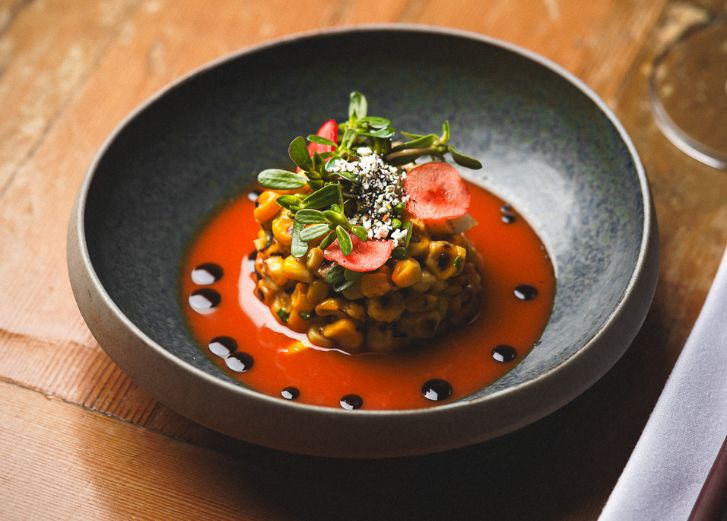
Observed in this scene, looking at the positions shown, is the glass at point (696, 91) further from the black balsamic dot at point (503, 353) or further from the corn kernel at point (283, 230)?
the corn kernel at point (283, 230)

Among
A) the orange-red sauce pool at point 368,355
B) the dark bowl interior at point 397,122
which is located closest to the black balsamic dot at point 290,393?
the orange-red sauce pool at point 368,355

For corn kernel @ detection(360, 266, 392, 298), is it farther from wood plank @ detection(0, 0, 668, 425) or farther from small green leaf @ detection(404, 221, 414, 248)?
wood plank @ detection(0, 0, 668, 425)

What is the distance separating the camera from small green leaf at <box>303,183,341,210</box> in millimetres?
1794

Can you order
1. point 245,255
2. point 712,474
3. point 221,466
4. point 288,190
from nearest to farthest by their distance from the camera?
1. point 712,474
2. point 221,466
3. point 288,190
4. point 245,255

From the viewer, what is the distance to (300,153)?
1850mm

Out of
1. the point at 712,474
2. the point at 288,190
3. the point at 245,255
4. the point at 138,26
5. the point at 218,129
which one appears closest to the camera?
the point at 712,474

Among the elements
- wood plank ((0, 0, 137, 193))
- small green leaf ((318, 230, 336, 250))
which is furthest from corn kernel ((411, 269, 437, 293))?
wood plank ((0, 0, 137, 193))

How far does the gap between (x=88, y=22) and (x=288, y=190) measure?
1359mm

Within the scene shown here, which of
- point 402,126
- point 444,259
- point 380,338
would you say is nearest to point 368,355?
point 380,338

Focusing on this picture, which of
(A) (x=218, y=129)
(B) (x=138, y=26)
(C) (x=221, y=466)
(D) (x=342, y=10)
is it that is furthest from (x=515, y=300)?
(B) (x=138, y=26)

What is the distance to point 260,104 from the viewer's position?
240cm

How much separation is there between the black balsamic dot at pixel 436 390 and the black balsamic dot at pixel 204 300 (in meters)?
0.55

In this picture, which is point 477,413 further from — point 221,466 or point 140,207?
point 140,207

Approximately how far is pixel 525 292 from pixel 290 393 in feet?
2.04
